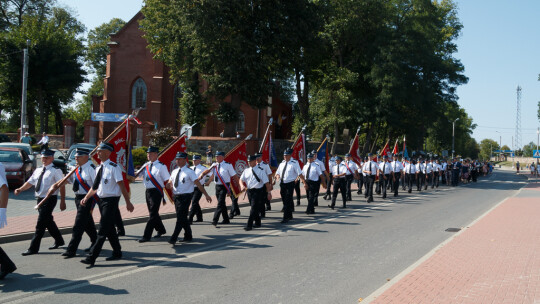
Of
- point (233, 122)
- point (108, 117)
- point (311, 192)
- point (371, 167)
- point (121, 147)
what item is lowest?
point (311, 192)

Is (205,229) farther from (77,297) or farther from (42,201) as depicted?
(77,297)

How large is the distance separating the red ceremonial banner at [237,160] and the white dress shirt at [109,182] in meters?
4.74

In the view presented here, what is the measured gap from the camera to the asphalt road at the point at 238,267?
589 centimetres

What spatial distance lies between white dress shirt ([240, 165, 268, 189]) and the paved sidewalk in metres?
4.35

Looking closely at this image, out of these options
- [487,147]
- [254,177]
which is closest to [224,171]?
[254,177]

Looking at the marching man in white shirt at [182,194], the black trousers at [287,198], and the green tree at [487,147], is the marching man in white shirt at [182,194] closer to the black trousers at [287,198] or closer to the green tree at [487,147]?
the black trousers at [287,198]

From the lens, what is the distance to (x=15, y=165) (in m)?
16.3

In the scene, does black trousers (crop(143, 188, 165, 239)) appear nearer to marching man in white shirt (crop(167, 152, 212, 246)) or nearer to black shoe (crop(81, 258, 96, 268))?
marching man in white shirt (crop(167, 152, 212, 246))

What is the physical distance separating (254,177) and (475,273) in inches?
221

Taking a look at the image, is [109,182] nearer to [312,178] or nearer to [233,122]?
[312,178]

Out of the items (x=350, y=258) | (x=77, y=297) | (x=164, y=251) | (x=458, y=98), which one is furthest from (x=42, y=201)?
(x=458, y=98)

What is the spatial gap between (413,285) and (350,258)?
2.00 metres

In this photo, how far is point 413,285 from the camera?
6164 mm

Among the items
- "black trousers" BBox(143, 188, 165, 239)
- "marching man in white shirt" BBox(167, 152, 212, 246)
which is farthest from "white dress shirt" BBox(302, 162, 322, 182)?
"black trousers" BBox(143, 188, 165, 239)
